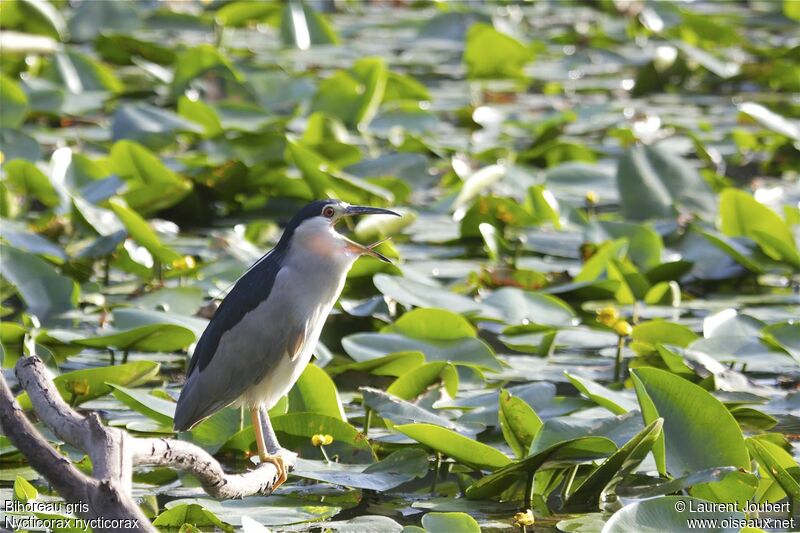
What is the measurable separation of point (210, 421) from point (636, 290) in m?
1.94

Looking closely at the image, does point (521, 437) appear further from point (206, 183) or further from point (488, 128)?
point (488, 128)

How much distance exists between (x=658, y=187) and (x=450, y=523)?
322 centimetres

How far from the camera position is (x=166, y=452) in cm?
242

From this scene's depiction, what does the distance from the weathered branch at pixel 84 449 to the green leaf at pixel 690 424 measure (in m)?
1.41

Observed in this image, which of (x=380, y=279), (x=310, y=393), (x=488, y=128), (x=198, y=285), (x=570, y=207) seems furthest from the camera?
(x=488, y=128)

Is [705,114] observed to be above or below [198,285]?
below

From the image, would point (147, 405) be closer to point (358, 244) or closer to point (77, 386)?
point (77, 386)

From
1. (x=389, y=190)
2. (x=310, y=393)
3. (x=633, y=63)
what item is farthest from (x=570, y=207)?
(x=633, y=63)

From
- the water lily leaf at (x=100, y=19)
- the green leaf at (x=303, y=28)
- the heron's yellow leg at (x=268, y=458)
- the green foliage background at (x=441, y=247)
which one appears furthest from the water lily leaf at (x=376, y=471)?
the water lily leaf at (x=100, y=19)

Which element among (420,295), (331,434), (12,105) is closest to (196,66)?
(12,105)

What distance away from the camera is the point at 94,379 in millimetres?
3719

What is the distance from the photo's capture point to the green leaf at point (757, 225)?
524 cm

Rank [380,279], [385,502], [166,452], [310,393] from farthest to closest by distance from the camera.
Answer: [380,279] → [310,393] → [385,502] → [166,452]

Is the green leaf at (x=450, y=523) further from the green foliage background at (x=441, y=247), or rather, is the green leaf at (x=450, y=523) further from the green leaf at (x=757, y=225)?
the green leaf at (x=757, y=225)
